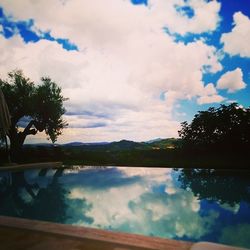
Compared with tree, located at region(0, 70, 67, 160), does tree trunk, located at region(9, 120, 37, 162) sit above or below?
below

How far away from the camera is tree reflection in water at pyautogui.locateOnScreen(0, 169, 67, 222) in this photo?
244 inches

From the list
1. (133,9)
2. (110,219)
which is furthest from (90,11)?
(110,219)

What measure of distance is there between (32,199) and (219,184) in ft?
24.4

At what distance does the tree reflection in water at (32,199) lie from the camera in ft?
20.4

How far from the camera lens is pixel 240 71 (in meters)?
20.9

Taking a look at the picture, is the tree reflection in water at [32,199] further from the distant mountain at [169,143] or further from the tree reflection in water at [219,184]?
the distant mountain at [169,143]

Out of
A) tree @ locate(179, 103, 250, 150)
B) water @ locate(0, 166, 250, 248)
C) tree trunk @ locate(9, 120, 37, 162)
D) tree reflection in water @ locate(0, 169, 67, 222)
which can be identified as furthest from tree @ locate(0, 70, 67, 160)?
tree @ locate(179, 103, 250, 150)

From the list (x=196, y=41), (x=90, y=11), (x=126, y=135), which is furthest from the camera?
(x=126, y=135)

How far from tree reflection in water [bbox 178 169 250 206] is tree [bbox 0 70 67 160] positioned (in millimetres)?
10712

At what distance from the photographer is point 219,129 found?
17.4 meters

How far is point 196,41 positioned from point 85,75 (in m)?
8.44

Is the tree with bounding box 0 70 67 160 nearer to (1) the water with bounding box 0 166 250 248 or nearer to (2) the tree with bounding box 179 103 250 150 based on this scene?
(1) the water with bounding box 0 166 250 248

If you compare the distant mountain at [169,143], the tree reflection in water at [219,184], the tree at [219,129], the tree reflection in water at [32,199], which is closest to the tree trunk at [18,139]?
the tree reflection in water at [32,199]

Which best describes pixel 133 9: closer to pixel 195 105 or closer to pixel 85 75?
pixel 85 75
